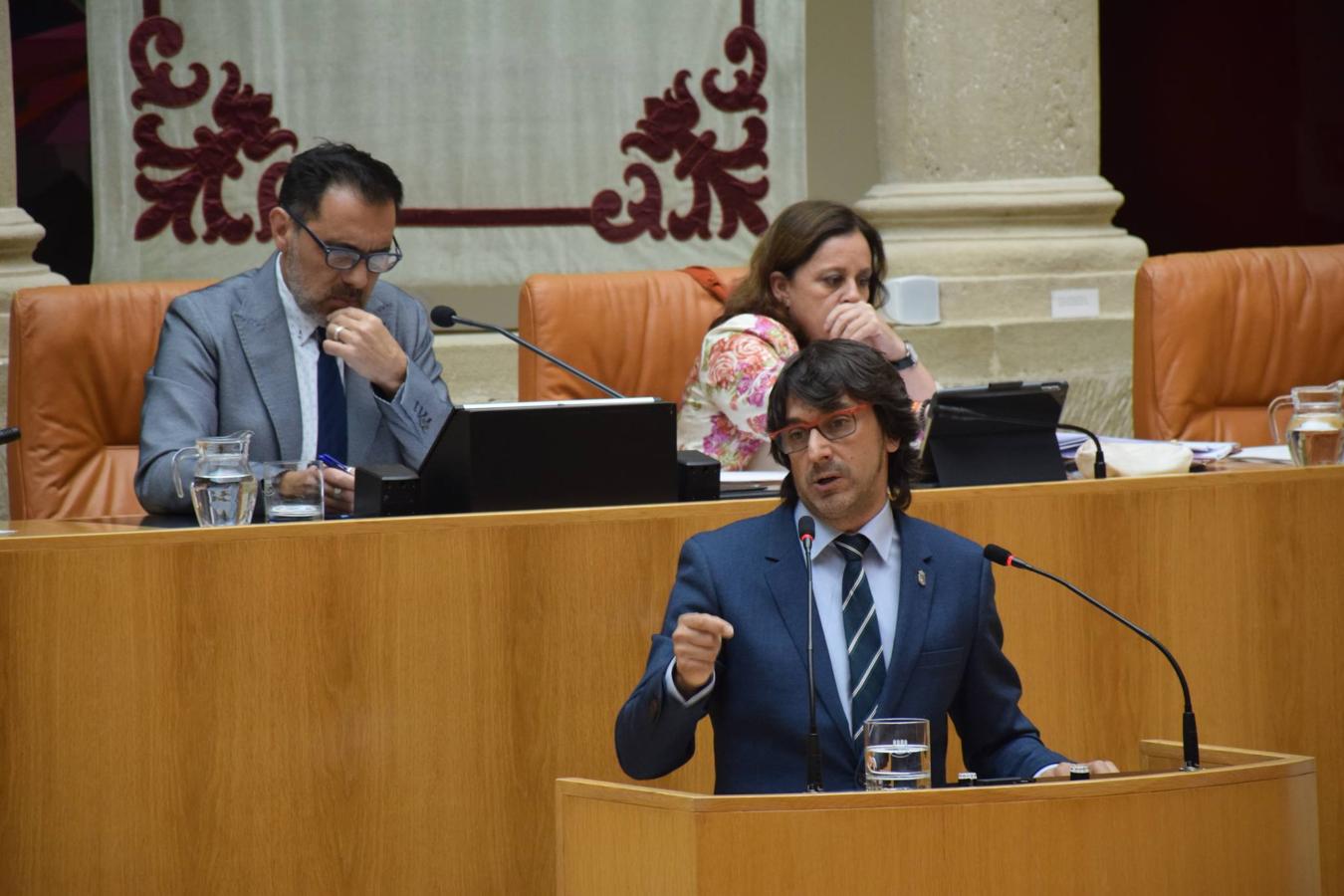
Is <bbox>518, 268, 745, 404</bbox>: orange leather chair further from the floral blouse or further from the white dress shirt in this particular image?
the white dress shirt

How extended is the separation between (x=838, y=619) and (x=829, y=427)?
25 cm

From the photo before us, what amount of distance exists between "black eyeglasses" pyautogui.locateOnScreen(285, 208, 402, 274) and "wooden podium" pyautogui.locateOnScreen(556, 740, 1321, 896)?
1320mm

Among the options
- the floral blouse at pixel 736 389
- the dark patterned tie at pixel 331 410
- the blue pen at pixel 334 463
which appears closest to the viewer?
the blue pen at pixel 334 463

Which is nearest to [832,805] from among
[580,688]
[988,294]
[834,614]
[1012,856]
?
[1012,856]

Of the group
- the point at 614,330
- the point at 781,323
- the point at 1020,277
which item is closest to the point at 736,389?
the point at 781,323

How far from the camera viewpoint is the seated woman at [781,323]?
346 cm

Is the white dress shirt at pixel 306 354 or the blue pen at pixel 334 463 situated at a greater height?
the white dress shirt at pixel 306 354

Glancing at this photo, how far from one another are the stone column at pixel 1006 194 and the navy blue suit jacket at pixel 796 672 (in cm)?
270

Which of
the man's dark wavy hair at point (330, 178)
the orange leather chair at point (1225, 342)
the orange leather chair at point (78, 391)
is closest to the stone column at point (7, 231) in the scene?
the orange leather chair at point (78, 391)

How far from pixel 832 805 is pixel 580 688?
0.91 m

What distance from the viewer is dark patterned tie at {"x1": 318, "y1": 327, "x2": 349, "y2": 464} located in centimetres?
327

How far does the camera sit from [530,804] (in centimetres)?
278

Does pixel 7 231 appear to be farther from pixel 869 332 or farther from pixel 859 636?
pixel 859 636

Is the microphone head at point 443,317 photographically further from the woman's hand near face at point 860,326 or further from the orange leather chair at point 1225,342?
the orange leather chair at point 1225,342
